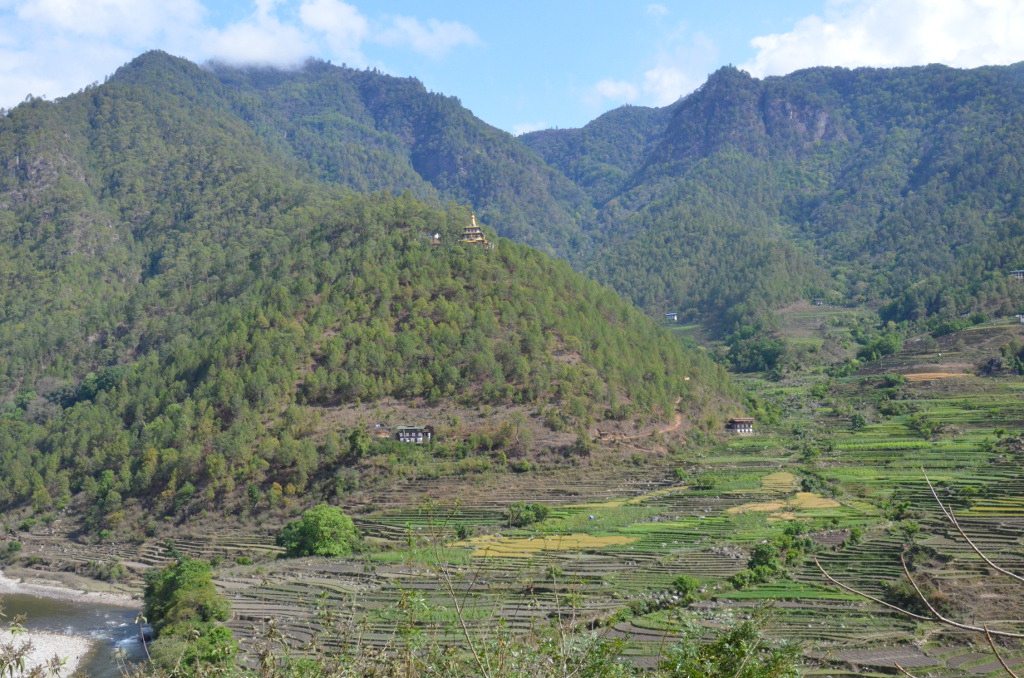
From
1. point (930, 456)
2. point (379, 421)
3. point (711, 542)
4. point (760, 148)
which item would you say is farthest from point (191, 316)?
point (760, 148)

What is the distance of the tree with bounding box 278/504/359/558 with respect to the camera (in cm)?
4016

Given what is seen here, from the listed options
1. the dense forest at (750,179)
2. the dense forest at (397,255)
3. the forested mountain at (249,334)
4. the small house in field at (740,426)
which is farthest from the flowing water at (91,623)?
the dense forest at (750,179)

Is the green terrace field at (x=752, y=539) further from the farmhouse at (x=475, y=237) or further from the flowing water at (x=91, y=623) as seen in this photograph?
the farmhouse at (x=475, y=237)

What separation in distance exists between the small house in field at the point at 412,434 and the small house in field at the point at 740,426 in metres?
23.1

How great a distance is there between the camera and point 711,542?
37.2 metres

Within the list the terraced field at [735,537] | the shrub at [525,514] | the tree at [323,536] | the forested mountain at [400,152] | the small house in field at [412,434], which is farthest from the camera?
the forested mountain at [400,152]

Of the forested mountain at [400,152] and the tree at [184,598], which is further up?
the forested mountain at [400,152]

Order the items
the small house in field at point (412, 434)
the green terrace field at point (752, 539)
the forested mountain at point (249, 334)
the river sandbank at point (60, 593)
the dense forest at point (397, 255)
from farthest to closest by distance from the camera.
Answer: the dense forest at point (397, 255) → the forested mountain at point (249, 334) → the small house in field at point (412, 434) → the river sandbank at point (60, 593) → the green terrace field at point (752, 539)

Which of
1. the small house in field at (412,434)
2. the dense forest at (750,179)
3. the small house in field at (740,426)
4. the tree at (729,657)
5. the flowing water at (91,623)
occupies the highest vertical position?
the dense forest at (750,179)

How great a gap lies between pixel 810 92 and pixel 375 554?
174m

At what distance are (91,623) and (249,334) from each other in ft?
81.3

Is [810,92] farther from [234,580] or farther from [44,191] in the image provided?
[234,580]

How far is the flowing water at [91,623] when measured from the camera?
32312mm

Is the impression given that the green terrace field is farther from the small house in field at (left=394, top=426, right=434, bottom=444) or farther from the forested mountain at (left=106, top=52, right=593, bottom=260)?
the forested mountain at (left=106, top=52, right=593, bottom=260)
